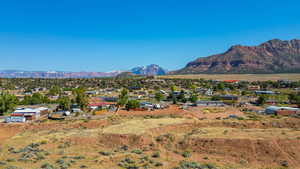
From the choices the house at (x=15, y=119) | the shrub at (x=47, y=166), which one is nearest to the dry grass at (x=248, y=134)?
the shrub at (x=47, y=166)

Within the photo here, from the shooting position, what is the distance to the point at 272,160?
787 inches

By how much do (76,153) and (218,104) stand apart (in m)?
46.0

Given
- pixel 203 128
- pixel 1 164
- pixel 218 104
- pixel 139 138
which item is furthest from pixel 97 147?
pixel 218 104

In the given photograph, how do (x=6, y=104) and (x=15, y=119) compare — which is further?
(x=6, y=104)

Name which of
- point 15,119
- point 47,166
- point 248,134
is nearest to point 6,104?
point 15,119

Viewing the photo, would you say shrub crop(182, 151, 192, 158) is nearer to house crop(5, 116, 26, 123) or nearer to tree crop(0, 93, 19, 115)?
house crop(5, 116, 26, 123)

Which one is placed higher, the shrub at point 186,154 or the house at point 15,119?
the shrub at point 186,154

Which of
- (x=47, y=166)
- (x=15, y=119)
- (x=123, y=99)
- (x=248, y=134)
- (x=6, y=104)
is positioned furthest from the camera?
(x=123, y=99)

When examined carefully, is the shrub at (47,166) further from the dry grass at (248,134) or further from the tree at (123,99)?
the tree at (123,99)

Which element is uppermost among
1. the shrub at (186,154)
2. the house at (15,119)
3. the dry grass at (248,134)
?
the dry grass at (248,134)

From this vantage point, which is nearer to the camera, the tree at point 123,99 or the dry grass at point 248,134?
the dry grass at point 248,134

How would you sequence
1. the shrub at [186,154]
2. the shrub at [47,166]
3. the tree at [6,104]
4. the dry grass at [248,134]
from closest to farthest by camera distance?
the shrub at [47,166] < the shrub at [186,154] < the dry grass at [248,134] < the tree at [6,104]

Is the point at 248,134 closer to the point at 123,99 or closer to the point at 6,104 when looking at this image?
the point at 123,99

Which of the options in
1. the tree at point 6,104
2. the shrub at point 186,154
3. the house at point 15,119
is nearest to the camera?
the shrub at point 186,154
